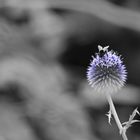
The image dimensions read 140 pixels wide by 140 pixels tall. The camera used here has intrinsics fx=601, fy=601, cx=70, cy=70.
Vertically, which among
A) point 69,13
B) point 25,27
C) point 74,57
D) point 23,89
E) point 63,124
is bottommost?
point 63,124

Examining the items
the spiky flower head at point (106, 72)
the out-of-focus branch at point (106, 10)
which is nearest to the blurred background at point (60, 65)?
the out-of-focus branch at point (106, 10)

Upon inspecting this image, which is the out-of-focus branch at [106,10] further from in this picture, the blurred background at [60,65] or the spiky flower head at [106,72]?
the spiky flower head at [106,72]

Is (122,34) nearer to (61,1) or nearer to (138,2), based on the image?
(138,2)

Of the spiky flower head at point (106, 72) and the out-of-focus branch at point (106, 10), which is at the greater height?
the out-of-focus branch at point (106, 10)

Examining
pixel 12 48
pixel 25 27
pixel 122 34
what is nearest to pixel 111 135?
pixel 122 34

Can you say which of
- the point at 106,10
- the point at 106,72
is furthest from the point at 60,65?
the point at 106,72

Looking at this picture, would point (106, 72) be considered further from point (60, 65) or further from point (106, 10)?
point (106, 10)

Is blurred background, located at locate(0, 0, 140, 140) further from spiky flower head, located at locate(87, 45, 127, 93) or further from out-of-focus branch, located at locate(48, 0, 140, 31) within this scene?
spiky flower head, located at locate(87, 45, 127, 93)

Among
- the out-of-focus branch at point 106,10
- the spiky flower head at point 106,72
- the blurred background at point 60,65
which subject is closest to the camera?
the spiky flower head at point 106,72
